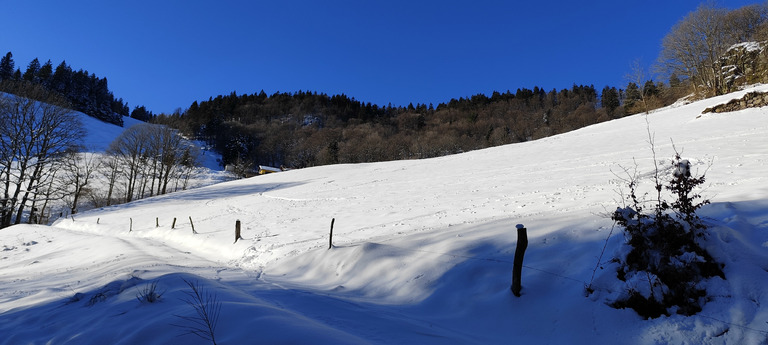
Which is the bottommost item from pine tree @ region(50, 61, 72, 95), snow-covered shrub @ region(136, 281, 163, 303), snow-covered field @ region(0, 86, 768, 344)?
snow-covered field @ region(0, 86, 768, 344)

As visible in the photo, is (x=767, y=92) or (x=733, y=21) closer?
(x=767, y=92)

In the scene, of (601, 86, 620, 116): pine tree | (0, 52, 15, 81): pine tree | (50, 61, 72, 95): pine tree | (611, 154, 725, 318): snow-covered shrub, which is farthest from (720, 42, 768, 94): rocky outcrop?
(0, 52, 15, 81): pine tree

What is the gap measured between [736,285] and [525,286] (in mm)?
2630

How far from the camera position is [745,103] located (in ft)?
84.0

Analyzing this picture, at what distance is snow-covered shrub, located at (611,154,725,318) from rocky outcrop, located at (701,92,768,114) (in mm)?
30663

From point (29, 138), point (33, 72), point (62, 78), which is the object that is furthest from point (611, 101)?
point (33, 72)

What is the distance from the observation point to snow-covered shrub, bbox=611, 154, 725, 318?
447 centimetres

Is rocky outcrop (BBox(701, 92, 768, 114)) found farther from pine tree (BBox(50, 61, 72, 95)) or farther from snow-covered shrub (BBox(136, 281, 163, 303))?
pine tree (BBox(50, 61, 72, 95))

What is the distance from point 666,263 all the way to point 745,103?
32.5 m

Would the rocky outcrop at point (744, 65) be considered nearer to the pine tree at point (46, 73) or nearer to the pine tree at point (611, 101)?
the pine tree at point (611, 101)

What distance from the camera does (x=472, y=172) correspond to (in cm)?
2433

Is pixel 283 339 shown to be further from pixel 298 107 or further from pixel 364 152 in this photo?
pixel 298 107

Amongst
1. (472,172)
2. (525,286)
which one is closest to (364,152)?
(472,172)

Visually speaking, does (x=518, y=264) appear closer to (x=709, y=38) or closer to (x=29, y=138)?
(x=29, y=138)
